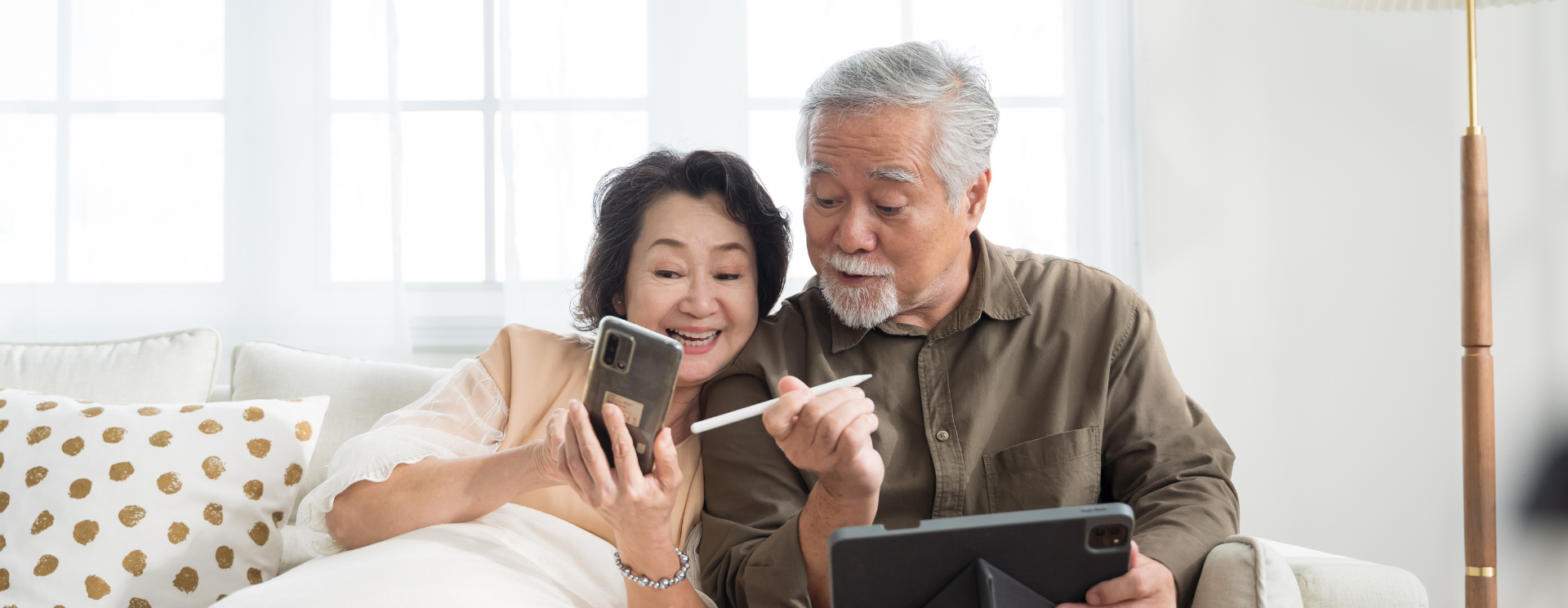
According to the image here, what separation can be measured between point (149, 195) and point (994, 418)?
208 centimetres

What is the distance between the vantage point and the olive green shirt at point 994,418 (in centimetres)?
122

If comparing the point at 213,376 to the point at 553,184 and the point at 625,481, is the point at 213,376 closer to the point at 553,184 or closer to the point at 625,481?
the point at 553,184

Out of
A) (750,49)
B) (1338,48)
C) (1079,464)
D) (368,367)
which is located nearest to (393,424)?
(368,367)

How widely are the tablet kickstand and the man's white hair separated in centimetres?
65

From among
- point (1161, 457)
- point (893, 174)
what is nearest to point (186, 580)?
point (893, 174)

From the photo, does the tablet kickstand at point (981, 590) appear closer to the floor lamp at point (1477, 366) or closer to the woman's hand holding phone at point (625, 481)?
the woman's hand holding phone at point (625, 481)

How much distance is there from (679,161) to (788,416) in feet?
2.01

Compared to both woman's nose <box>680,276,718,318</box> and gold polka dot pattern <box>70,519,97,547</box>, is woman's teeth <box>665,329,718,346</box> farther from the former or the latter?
gold polka dot pattern <box>70,519,97,547</box>

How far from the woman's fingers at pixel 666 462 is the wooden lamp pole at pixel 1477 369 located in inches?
59.5

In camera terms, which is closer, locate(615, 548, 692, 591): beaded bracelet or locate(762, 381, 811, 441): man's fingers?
locate(762, 381, 811, 441): man's fingers

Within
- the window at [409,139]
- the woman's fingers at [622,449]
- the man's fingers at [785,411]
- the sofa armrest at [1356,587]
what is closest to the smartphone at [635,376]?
the woman's fingers at [622,449]

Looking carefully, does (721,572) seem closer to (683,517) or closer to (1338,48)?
(683,517)

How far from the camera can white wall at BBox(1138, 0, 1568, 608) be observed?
2045mm

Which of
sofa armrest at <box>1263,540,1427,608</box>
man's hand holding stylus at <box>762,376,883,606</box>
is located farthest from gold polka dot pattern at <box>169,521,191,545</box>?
sofa armrest at <box>1263,540,1427,608</box>
